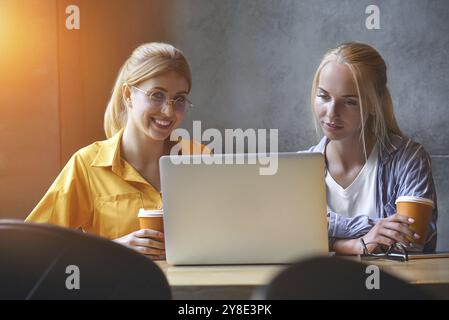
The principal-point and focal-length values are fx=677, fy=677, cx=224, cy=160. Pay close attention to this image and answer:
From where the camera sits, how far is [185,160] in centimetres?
163

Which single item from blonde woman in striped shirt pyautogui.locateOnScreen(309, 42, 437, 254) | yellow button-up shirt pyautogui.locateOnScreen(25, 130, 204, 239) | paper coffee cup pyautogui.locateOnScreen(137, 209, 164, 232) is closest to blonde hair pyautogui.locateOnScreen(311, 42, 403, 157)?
blonde woman in striped shirt pyautogui.locateOnScreen(309, 42, 437, 254)

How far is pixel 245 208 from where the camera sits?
1574 millimetres

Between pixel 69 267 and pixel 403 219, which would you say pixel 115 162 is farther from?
pixel 69 267

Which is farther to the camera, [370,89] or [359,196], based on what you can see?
[370,89]

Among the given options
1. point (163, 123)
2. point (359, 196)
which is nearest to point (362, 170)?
point (359, 196)

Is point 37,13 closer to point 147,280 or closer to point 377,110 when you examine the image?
point 377,110

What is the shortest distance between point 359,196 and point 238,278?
100cm

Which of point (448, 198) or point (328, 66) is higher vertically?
point (328, 66)

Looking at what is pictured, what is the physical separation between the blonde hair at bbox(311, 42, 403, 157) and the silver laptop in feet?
2.96

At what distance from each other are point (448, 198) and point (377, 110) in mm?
1311

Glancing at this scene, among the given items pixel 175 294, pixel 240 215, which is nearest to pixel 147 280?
pixel 175 294

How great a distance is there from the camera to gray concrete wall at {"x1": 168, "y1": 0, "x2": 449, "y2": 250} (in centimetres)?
356

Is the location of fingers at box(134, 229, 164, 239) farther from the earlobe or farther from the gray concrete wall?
the gray concrete wall
